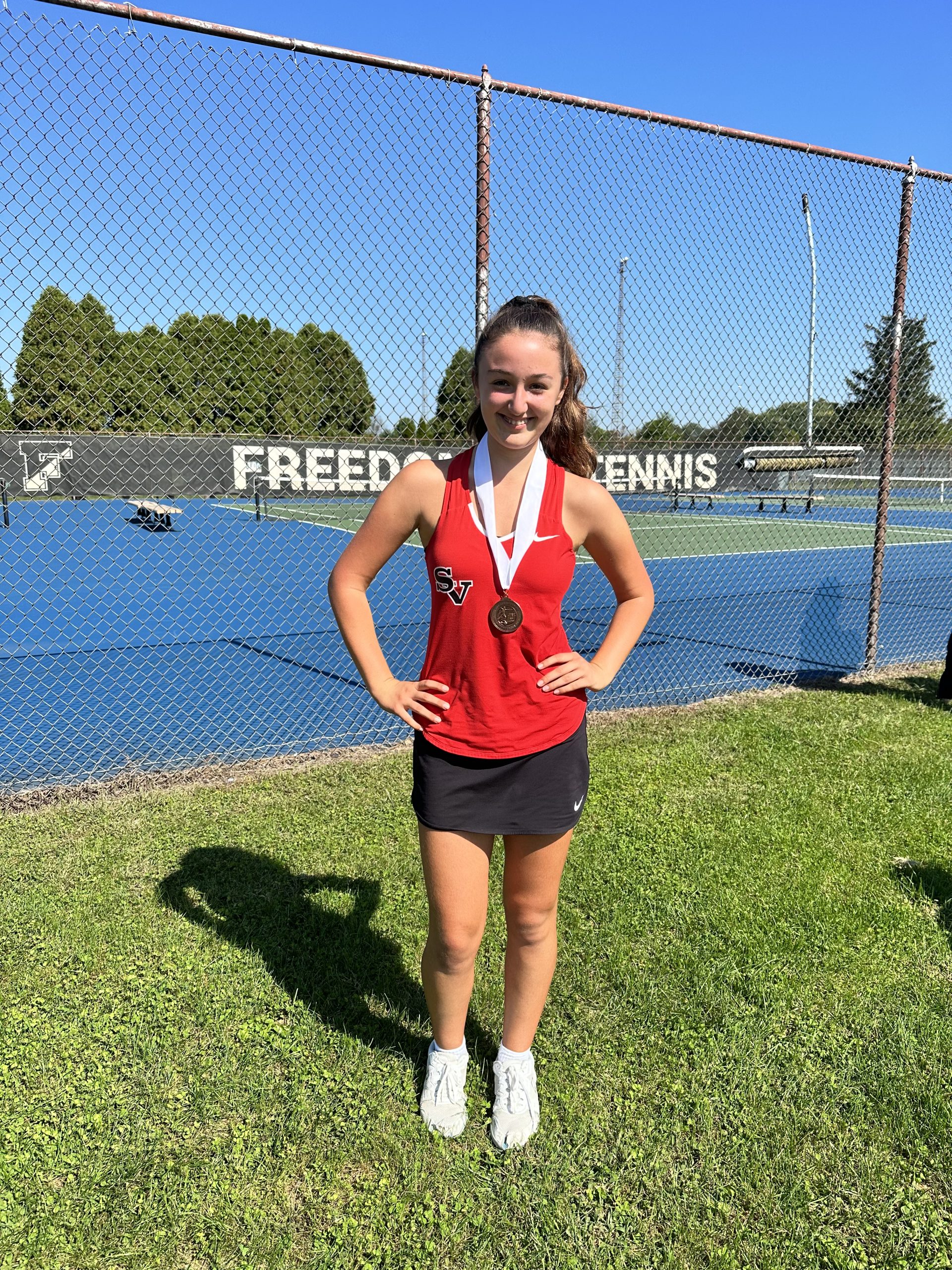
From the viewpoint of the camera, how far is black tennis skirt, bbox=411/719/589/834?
2096mm

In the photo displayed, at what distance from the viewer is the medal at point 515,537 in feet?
6.59

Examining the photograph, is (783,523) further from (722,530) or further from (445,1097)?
(445,1097)

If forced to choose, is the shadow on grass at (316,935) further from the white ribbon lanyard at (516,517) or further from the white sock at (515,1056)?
the white ribbon lanyard at (516,517)

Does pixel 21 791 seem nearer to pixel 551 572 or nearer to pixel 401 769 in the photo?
pixel 401 769

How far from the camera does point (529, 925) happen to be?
7.38ft

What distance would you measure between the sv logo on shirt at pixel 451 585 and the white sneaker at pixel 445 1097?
1233mm

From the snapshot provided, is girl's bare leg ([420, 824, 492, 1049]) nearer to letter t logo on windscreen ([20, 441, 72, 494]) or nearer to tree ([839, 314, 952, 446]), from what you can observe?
tree ([839, 314, 952, 446])

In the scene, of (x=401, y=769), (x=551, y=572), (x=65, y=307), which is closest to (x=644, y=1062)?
(x=551, y=572)

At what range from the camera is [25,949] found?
3.07 m

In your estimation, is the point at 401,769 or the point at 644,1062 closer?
the point at 644,1062

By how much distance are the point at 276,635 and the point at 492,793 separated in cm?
679

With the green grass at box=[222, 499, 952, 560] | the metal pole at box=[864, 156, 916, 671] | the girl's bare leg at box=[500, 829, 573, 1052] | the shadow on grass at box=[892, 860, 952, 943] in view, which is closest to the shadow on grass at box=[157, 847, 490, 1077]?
the girl's bare leg at box=[500, 829, 573, 1052]

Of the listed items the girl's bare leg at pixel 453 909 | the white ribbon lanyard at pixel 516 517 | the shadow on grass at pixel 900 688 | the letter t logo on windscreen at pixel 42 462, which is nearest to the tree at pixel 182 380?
the letter t logo on windscreen at pixel 42 462

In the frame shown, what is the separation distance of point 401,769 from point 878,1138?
300 centimetres
